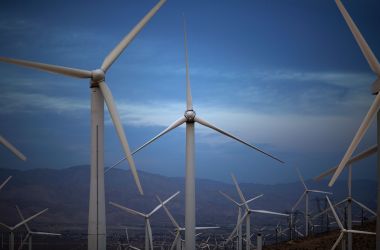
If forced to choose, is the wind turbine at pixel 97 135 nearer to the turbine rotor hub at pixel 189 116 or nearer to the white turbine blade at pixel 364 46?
the turbine rotor hub at pixel 189 116

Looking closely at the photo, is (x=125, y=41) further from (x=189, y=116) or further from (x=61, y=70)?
(x=189, y=116)

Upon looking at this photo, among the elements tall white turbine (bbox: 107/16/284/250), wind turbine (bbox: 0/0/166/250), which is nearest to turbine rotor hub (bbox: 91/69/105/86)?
wind turbine (bbox: 0/0/166/250)

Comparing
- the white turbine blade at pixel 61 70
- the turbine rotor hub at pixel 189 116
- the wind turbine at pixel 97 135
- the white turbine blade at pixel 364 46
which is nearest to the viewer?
the wind turbine at pixel 97 135

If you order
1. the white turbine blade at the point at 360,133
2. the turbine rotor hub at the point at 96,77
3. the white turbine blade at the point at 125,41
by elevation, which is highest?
the white turbine blade at the point at 125,41

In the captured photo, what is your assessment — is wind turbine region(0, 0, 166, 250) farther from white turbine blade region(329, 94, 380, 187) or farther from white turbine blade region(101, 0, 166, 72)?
white turbine blade region(329, 94, 380, 187)

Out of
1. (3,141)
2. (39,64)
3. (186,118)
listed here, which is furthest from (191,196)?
(3,141)

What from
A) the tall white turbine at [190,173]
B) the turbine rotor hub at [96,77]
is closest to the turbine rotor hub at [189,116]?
the tall white turbine at [190,173]

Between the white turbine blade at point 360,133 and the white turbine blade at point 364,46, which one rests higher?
the white turbine blade at point 364,46

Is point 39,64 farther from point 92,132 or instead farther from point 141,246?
point 141,246
